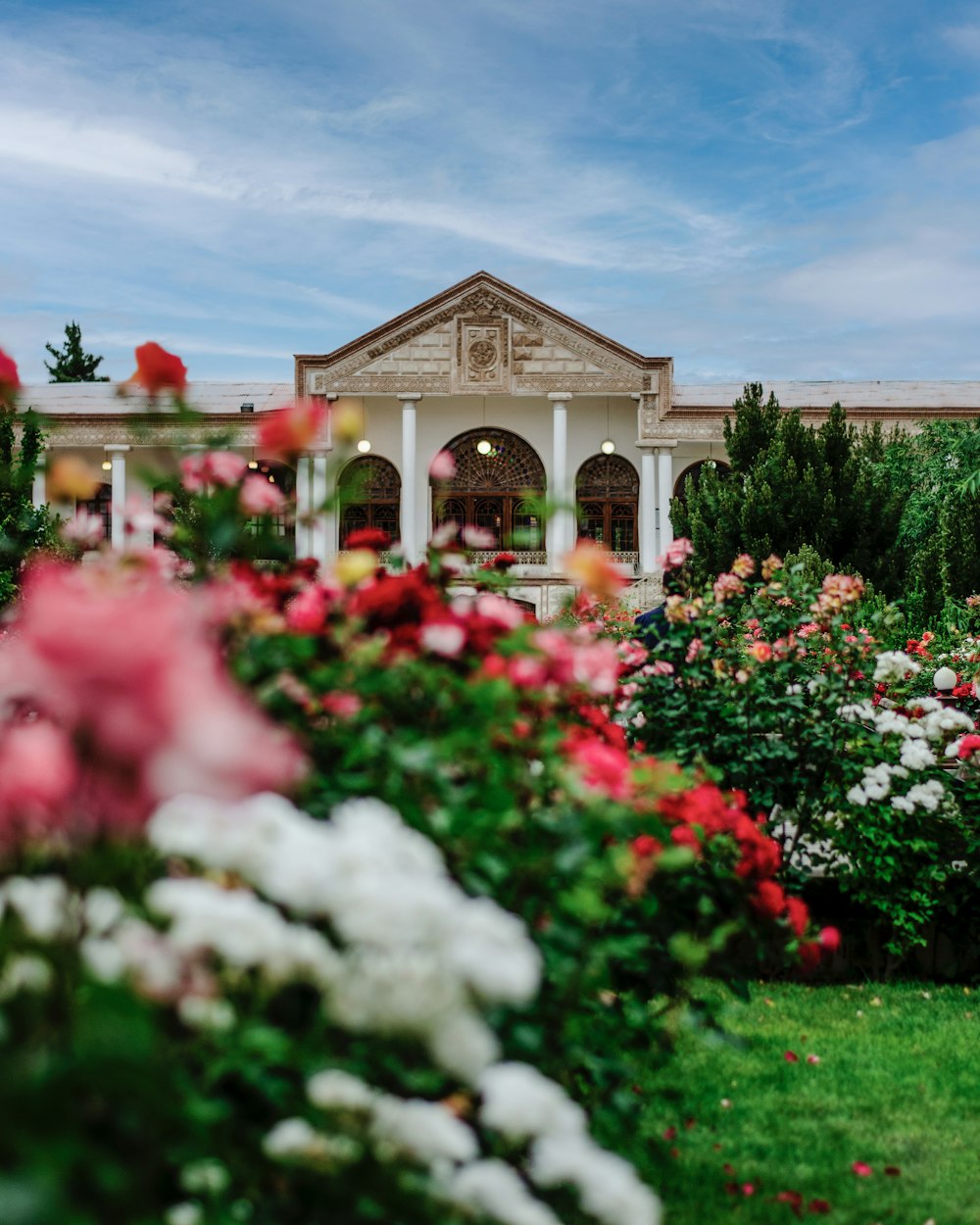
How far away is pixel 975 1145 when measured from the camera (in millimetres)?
4188

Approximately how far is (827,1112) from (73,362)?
1874 inches

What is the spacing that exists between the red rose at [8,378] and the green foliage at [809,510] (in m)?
14.2

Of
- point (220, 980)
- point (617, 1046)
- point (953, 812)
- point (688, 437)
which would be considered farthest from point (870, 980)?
point (688, 437)

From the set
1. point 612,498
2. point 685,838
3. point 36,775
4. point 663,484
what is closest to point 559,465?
point 612,498

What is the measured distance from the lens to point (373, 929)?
57.8 inches

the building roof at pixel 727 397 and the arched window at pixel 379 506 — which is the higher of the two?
the building roof at pixel 727 397

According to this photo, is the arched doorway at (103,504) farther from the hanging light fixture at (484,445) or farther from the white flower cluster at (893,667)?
the white flower cluster at (893,667)

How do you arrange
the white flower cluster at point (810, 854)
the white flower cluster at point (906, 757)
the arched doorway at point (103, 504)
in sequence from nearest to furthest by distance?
the white flower cluster at point (906, 757) < the white flower cluster at point (810, 854) < the arched doorway at point (103, 504)

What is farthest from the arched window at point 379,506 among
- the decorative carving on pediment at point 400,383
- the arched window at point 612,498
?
the arched window at point 612,498

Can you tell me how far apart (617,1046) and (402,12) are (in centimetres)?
1607

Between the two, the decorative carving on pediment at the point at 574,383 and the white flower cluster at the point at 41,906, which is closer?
the white flower cluster at the point at 41,906

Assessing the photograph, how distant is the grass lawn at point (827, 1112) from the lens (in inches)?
145

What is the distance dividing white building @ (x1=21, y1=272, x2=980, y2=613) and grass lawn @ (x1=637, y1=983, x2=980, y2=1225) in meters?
19.6

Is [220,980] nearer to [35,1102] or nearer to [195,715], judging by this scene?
[35,1102]
